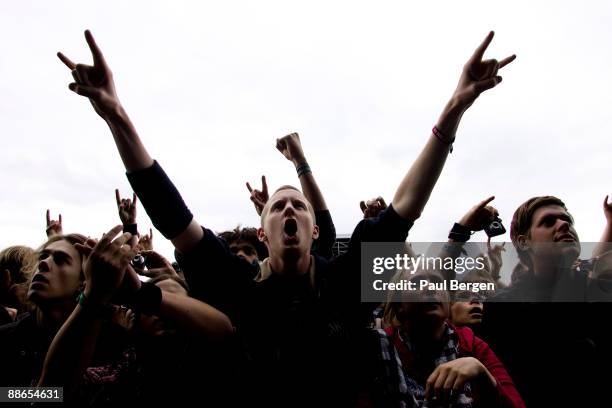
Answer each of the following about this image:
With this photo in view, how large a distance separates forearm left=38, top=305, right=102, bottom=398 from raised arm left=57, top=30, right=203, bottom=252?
23.3 inches

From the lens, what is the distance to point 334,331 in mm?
1760

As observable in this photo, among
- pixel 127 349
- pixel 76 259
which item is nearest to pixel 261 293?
pixel 127 349

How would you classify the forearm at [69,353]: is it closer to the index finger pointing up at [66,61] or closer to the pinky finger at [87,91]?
the pinky finger at [87,91]

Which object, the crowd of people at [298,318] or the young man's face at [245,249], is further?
the young man's face at [245,249]

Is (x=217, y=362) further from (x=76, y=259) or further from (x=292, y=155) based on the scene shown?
(x=292, y=155)

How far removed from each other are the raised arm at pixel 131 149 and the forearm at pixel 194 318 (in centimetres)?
27

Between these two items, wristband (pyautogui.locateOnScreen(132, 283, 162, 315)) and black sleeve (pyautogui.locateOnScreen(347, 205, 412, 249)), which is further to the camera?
black sleeve (pyautogui.locateOnScreen(347, 205, 412, 249))

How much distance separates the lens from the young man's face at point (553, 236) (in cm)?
279

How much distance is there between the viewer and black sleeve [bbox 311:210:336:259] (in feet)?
10.7

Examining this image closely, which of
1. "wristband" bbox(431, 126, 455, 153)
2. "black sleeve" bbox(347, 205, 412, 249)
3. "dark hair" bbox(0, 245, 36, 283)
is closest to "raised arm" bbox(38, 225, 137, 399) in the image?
"black sleeve" bbox(347, 205, 412, 249)

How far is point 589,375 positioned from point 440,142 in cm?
155

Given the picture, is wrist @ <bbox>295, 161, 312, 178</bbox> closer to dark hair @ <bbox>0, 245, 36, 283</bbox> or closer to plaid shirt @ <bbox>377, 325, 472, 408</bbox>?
plaid shirt @ <bbox>377, 325, 472, 408</bbox>

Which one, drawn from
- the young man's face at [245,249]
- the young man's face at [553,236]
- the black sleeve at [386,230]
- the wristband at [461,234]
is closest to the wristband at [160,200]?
the black sleeve at [386,230]

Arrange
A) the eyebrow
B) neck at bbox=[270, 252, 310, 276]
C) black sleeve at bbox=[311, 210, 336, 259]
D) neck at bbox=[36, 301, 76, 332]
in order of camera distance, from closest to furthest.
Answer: neck at bbox=[270, 252, 310, 276] → neck at bbox=[36, 301, 76, 332] → the eyebrow → black sleeve at bbox=[311, 210, 336, 259]
